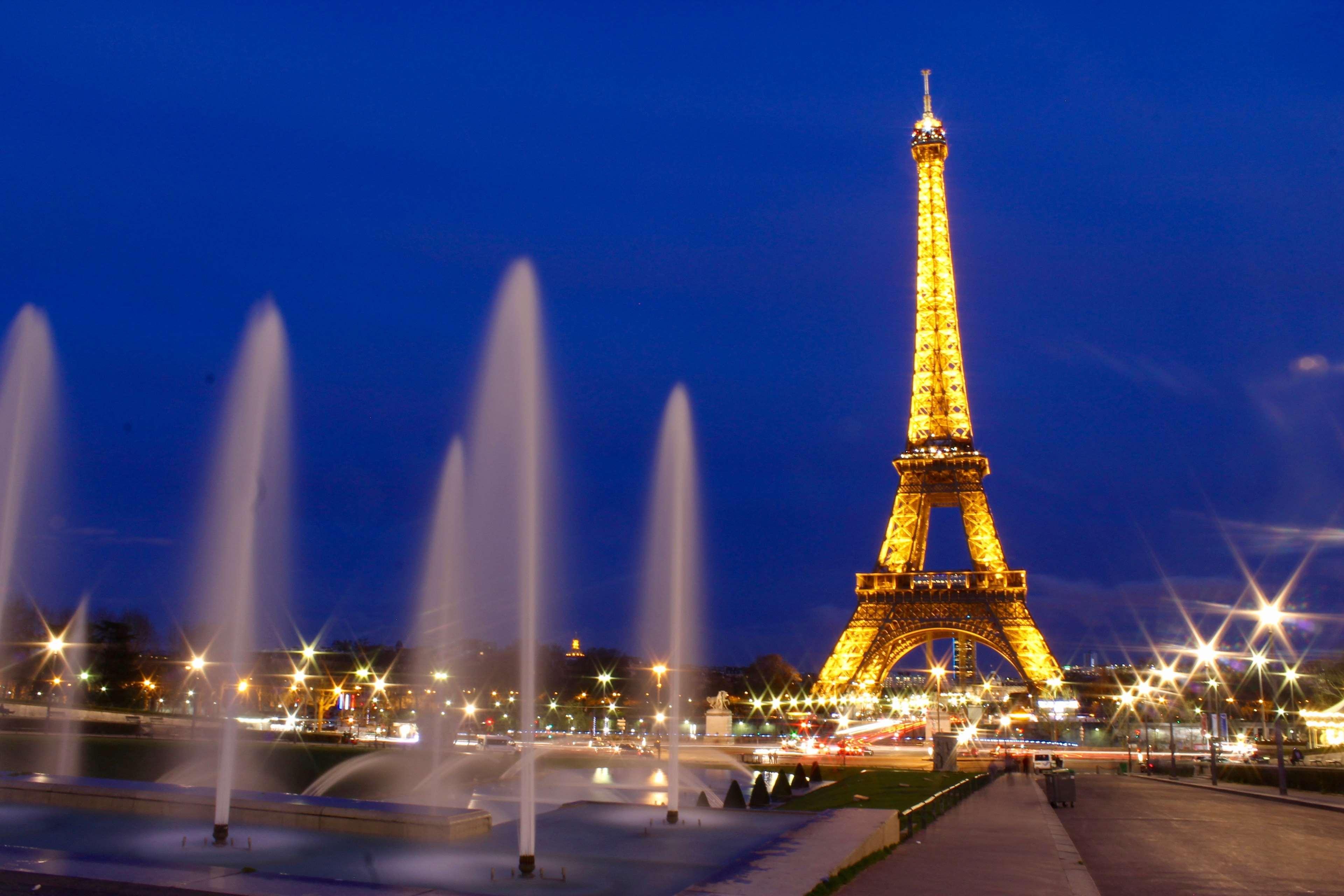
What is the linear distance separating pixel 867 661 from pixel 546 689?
156 ft

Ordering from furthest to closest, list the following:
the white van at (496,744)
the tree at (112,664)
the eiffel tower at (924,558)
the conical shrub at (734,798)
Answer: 1. the eiffel tower at (924,558)
2. the tree at (112,664)
3. the white van at (496,744)
4. the conical shrub at (734,798)

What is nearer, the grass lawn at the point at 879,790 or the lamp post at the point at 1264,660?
the grass lawn at the point at 879,790

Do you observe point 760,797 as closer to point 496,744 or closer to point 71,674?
point 496,744

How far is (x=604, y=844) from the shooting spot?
13.6 meters

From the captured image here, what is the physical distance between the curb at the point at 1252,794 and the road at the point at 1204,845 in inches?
11.7

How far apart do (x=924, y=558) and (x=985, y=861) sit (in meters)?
64.5

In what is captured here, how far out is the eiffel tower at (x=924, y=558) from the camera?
7019cm

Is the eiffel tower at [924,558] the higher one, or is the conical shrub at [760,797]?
the eiffel tower at [924,558]

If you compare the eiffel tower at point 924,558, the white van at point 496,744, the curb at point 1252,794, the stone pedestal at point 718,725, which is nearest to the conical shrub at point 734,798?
the curb at point 1252,794

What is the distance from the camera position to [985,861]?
44.3 ft

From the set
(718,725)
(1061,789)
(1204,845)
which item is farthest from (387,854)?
(718,725)

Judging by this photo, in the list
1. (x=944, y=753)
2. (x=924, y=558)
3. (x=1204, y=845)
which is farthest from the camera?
(x=924, y=558)

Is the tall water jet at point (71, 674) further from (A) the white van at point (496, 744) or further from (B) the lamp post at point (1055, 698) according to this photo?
(B) the lamp post at point (1055, 698)

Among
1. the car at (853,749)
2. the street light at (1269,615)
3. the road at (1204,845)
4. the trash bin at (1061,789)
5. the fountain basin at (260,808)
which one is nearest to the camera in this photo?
the road at (1204,845)
